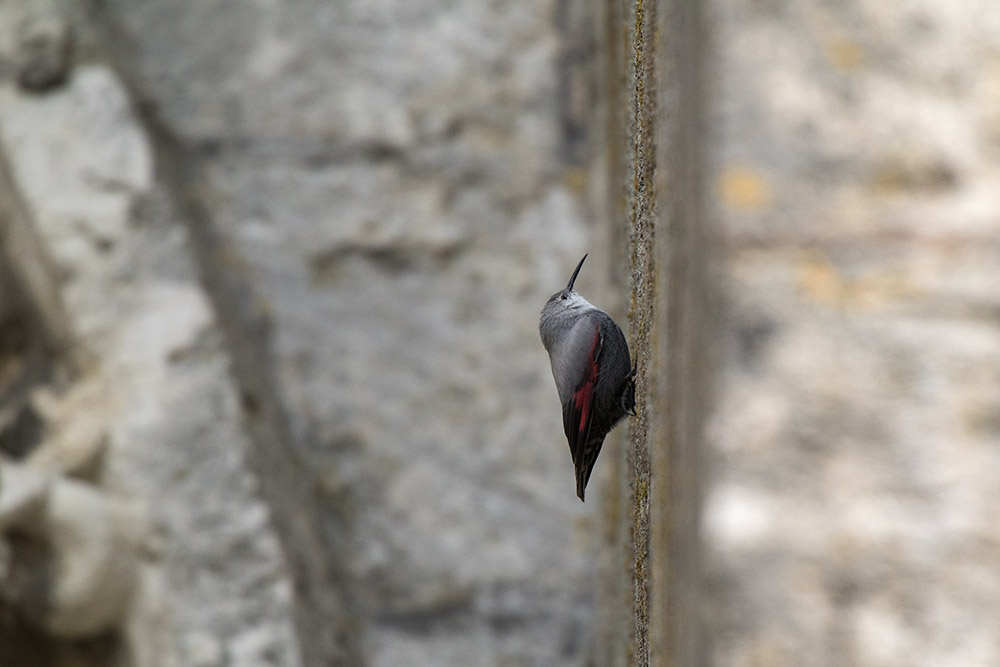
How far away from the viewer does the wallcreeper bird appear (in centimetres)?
112

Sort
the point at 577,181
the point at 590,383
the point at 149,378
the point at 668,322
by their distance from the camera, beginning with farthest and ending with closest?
the point at 577,181, the point at 149,378, the point at 590,383, the point at 668,322

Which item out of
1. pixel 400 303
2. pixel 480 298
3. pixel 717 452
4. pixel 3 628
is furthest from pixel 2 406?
pixel 717 452

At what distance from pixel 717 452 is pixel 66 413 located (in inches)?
55.9

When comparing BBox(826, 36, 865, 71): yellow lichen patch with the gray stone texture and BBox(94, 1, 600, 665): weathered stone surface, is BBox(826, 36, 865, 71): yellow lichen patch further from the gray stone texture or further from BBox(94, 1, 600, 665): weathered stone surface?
BBox(94, 1, 600, 665): weathered stone surface

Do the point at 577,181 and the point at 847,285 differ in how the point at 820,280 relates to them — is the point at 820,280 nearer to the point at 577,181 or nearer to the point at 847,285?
the point at 847,285

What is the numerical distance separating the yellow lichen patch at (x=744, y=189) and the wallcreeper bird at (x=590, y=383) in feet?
2.45

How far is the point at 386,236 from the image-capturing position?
1634mm

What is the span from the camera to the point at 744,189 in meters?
0.33

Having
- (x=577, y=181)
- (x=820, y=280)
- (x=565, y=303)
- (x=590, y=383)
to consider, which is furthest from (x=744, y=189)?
(x=577, y=181)

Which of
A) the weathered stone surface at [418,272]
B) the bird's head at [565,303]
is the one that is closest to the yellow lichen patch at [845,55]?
the bird's head at [565,303]

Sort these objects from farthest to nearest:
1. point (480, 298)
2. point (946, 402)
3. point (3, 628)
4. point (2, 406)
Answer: point (480, 298) < point (2, 406) < point (3, 628) < point (946, 402)

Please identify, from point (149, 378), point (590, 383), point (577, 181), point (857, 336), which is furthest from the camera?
point (577, 181)

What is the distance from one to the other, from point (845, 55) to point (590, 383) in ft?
2.67

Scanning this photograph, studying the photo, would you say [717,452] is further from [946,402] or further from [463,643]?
[463,643]
